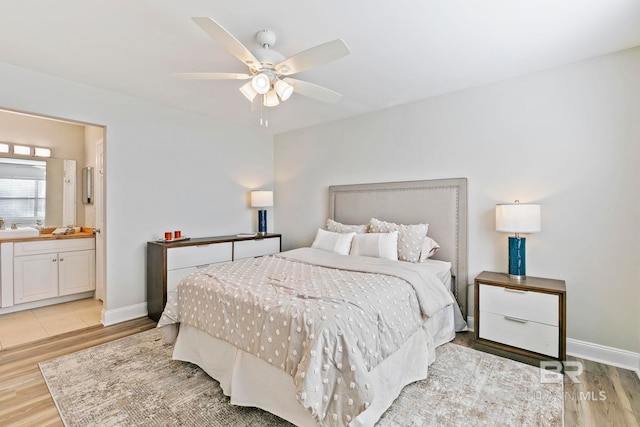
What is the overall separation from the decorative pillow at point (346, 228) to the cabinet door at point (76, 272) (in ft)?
11.1

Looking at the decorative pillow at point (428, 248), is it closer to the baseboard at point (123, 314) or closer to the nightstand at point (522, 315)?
the nightstand at point (522, 315)

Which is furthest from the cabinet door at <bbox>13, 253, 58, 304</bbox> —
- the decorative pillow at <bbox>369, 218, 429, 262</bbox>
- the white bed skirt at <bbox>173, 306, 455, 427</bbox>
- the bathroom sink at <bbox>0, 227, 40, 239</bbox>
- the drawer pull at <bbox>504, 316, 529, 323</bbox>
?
the drawer pull at <bbox>504, 316, 529, 323</bbox>

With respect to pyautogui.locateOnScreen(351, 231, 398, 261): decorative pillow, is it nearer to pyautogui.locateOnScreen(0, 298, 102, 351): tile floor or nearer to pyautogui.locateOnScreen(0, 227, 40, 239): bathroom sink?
pyautogui.locateOnScreen(0, 298, 102, 351): tile floor

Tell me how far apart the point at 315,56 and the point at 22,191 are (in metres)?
4.69

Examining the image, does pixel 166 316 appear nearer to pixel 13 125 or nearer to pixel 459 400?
pixel 459 400

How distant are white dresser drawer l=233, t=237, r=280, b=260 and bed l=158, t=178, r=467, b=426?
1.23 m

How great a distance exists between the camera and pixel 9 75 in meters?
2.69

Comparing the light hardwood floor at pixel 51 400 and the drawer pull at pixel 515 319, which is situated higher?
the drawer pull at pixel 515 319

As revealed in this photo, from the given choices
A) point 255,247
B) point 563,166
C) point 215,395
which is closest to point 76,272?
point 255,247

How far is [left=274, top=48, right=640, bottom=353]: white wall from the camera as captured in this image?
2.44m

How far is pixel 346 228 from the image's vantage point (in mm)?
3773

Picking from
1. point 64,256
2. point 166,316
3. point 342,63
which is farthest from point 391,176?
point 64,256

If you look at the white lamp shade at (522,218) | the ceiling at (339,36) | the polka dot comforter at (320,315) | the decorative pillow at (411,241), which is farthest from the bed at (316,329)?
the ceiling at (339,36)

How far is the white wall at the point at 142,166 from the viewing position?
2.96 metres
